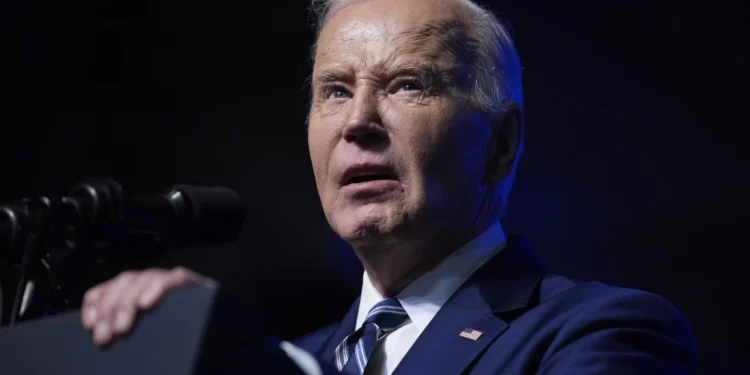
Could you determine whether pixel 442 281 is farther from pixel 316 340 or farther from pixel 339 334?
pixel 316 340

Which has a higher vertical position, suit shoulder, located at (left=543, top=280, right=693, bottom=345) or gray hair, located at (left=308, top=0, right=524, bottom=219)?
gray hair, located at (left=308, top=0, right=524, bottom=219)

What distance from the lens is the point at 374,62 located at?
2.10 meters

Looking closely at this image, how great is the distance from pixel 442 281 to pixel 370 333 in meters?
0.21

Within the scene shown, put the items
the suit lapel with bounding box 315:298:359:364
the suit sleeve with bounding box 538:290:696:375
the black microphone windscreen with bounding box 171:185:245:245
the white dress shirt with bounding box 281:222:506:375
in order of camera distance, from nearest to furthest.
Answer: the black microphone windscreen with bounding box 171:185:245:245 → the suit sleeve with bounding box 538:290:696:375 → the white dress shirt with bounding box 281:222:506:375 → the suit lapel with bounding box 315:298:359:364

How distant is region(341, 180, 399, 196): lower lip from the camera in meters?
1.98

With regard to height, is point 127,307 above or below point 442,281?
above

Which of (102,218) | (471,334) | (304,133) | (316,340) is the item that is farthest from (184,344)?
(304,133)

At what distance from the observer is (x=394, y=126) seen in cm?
203

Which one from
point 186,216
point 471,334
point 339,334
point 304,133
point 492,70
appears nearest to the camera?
point 186,216

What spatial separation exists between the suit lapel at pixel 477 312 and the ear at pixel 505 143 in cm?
19

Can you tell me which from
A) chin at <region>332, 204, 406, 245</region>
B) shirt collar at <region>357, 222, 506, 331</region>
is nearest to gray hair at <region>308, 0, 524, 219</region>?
shirt collar at <region>357, 222, 506, 331</region>

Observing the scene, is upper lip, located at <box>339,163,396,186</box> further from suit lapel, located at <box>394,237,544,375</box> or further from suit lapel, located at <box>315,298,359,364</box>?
suit lapel, located at <box>315,298,359,364</box>

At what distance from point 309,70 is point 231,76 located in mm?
307

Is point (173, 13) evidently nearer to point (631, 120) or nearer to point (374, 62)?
point (374, 62)
